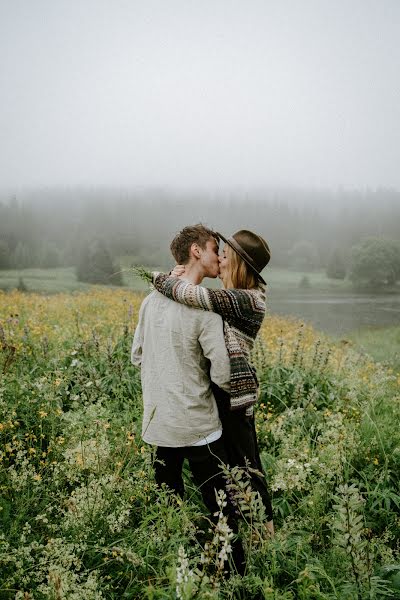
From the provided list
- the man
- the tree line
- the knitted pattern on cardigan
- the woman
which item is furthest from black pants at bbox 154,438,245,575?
the tree line

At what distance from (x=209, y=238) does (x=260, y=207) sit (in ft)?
32.9

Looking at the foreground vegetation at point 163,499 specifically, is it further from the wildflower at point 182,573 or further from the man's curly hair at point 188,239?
the man's curly hair at point 188,239

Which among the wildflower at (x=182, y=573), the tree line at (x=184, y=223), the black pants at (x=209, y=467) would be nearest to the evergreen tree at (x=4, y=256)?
the tree line at (x=184, y=223)

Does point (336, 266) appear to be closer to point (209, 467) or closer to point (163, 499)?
point (209, 467)

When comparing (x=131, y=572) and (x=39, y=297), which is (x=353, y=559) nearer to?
(x=131, y=572)

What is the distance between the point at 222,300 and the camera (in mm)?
2176

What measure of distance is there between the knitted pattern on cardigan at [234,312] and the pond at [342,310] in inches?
280

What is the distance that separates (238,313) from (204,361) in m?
0.33

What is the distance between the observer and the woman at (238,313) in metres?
2.17

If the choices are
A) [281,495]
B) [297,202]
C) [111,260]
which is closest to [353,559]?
[281,495]

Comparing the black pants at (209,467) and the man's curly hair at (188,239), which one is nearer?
the black pants at (209,467)

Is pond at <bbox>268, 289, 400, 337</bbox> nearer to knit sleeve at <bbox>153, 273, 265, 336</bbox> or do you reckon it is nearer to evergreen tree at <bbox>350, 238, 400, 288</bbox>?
evergreen tree at <bbox>350, 238, 400, 288</bbox>

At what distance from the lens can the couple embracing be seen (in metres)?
2.18

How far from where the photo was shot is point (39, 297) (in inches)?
338
